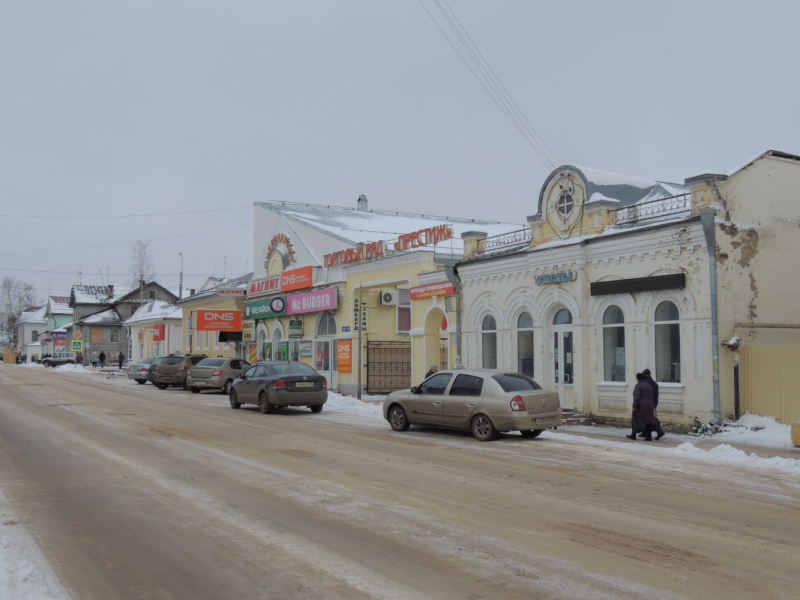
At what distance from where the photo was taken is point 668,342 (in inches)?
667

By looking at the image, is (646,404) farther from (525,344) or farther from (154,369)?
(154,369)

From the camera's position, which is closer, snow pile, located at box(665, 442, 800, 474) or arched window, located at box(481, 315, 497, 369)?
snow pile, located at box(665, 442, 800, 474)

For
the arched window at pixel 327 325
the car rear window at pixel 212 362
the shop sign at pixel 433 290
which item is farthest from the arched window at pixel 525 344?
Answer: the car rear window at pixel 212 362

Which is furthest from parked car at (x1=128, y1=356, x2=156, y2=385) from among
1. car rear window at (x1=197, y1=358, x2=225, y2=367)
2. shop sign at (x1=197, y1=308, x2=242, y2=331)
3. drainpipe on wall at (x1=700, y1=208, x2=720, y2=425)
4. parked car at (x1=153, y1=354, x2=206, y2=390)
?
drainpipe on wall at (x1=700, y1=208, x2=720, y2=425)

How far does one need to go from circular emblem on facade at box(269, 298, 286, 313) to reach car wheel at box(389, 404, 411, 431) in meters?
19.8

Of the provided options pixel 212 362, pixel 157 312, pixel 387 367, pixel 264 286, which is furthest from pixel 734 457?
pixel 157 312

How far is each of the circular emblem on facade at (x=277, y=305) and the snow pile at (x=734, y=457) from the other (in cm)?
2464

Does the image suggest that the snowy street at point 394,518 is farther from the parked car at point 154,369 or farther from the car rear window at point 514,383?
the parked car at point 154,369

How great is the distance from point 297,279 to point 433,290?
11.3 meters

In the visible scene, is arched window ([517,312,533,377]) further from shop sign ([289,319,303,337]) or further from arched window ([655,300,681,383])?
shop sign ([289,319,303,337])

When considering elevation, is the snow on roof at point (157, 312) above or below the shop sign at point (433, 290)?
above

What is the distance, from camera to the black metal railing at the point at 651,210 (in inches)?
665

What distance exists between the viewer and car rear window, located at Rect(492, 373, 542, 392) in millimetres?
14578

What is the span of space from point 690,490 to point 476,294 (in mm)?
13502
